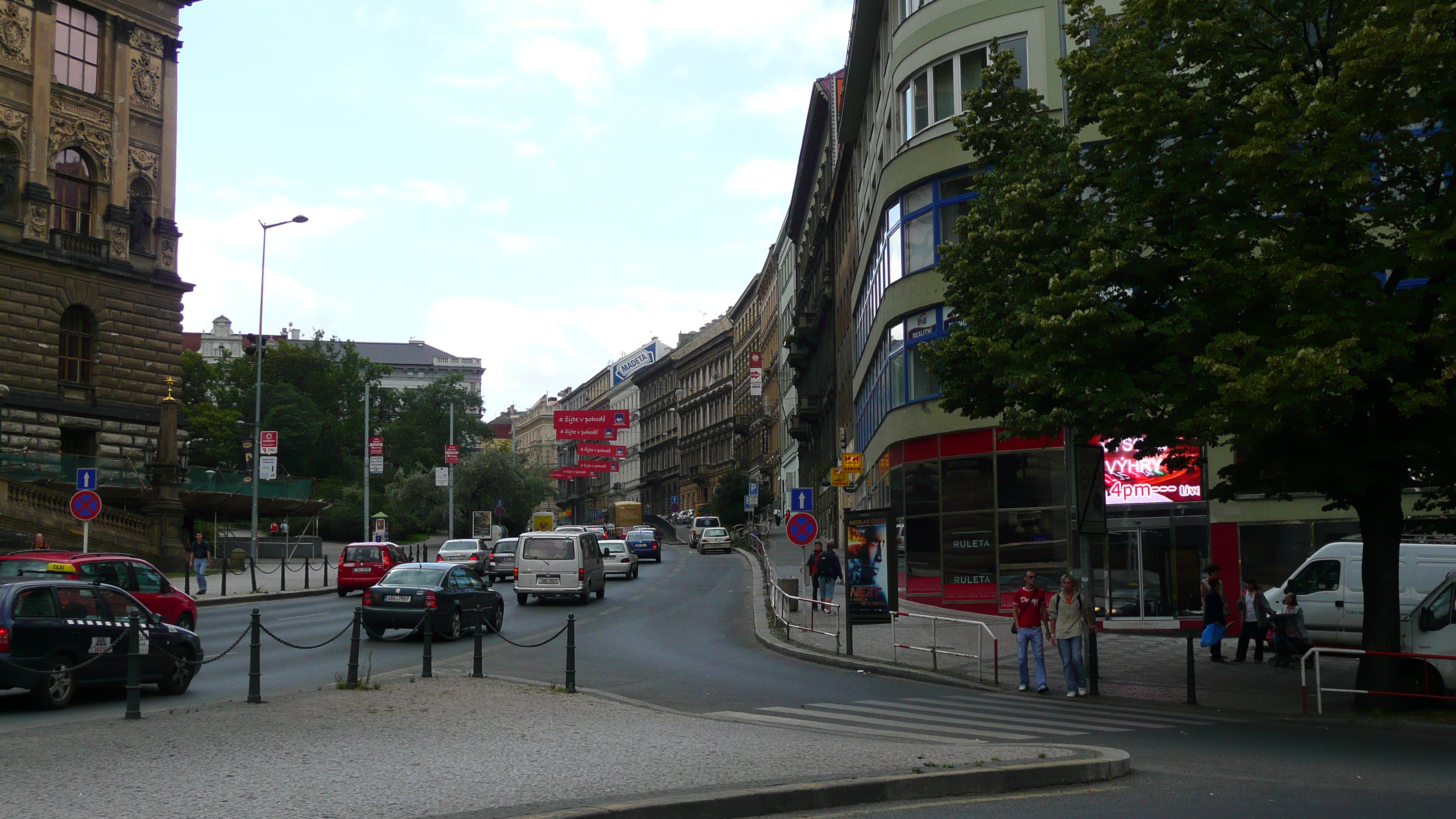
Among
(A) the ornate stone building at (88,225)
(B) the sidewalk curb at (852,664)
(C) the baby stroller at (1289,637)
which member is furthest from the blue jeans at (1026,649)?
(A) the ornate stone building at (88,225)

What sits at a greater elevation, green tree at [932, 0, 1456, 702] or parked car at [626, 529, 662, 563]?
green tree at [932, 0, 1456, 702]

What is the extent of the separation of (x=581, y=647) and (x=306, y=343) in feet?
329

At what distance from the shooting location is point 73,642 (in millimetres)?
15070

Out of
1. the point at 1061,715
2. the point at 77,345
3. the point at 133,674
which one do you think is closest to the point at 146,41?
the point at 77,345

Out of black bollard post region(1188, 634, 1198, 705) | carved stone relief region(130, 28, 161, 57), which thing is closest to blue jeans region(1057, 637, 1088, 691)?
black bollard post region(1188, 634, 1198, 705)

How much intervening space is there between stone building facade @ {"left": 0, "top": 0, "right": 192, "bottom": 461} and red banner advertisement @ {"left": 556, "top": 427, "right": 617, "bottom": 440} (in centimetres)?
2832

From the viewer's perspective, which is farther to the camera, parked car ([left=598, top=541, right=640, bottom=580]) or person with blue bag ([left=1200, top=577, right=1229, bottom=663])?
parked car ([left=598, top=541, right=640, bottom=580])

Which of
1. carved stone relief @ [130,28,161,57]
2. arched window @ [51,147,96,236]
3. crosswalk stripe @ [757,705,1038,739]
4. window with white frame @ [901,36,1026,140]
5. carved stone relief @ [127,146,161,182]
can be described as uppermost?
carved stone relief @ [130,28,161,57]

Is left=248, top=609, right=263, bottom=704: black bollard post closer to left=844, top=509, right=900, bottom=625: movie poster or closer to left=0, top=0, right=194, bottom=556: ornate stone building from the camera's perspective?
left=844, top=509, right=900, bottom=625: movie poster

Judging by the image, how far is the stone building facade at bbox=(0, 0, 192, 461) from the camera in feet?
158

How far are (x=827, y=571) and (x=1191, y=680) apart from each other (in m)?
14.8

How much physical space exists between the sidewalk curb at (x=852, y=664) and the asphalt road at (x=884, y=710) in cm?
26

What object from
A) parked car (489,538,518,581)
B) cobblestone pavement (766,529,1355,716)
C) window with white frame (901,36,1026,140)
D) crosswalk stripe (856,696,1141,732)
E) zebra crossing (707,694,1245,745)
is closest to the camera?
zebra crossing (707,694,1245,745)

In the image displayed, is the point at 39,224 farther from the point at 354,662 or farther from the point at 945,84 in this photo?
the point at 354,662
